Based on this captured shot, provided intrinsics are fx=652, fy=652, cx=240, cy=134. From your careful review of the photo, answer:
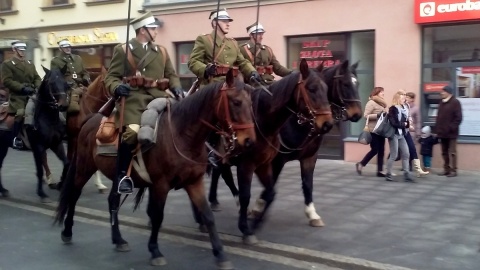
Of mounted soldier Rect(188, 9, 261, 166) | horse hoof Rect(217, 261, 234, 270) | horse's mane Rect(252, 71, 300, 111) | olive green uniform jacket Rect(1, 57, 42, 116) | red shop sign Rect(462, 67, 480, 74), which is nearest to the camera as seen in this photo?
horse hoof Rect(217, 261, 234, 270)

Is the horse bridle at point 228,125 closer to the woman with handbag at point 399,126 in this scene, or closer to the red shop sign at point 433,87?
the woman with handbag at point 399,126

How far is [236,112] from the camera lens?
6234 millimetres

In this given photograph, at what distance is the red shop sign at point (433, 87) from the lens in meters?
14.3

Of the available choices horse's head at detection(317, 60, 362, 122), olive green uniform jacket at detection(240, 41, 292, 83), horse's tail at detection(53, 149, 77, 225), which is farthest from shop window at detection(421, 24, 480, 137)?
horse's tail at detection(53, 149, 77, 225)

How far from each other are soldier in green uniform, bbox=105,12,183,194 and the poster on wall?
866cm

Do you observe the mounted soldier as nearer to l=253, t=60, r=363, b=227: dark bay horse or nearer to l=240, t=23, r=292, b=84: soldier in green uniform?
l=240, t=23, r=292, b=84: soldier in green uniform

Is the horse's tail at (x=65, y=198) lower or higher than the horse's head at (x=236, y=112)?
lower

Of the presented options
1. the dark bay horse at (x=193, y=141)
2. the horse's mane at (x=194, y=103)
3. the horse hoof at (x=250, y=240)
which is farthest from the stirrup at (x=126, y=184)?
the horse hoof at (x=250, y=240)

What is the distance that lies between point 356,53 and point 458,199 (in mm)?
5869

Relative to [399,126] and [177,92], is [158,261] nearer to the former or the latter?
[177,92]

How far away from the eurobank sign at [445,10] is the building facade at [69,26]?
864 centimetres

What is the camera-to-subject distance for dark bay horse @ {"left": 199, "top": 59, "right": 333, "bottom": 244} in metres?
7.37

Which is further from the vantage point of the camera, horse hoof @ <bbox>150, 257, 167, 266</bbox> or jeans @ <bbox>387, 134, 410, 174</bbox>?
jeans @ <bbox>387, 134, 410, 174</bbox>

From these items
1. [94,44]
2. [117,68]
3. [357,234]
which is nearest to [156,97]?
[117,68]
